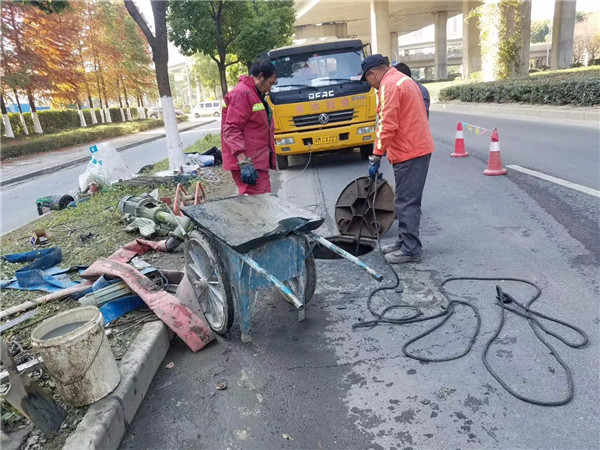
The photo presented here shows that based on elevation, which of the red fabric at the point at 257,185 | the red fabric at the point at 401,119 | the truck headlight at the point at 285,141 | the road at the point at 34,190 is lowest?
the road at the point at 34,190

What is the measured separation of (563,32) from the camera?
28672 millimetres

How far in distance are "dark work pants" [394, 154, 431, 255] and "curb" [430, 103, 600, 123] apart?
10335 mm

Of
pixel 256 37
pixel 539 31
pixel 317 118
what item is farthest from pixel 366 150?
pixel 539 31

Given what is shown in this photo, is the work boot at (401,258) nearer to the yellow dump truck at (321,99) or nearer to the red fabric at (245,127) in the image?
the red fabric at (245,127)

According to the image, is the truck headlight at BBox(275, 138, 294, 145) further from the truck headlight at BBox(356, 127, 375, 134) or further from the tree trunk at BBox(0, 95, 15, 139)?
the tree trunk at BBox(0, 95, 15, 139)

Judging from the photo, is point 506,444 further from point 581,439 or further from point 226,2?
point 226,2

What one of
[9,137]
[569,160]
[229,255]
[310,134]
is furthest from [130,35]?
[229,255]

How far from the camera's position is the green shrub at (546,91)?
535 inches

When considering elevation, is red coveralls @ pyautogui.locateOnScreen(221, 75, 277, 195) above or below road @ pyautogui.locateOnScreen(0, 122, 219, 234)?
above

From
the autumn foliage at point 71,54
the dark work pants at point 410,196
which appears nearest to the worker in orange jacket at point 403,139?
the dark work pants at point 410,196

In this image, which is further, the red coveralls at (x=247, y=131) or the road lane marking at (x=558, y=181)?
the road lane marking at (x=558, y=181)

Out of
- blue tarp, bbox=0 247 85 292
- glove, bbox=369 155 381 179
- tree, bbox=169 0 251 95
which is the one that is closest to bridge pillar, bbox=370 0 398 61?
tree, bbox=169 0 251 95

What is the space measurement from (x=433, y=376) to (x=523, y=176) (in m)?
5.46

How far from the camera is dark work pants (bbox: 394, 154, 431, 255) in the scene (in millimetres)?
4371
